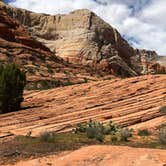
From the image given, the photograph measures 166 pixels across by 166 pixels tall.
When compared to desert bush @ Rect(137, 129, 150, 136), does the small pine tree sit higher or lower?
higher

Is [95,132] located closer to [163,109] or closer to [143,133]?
[143,133]

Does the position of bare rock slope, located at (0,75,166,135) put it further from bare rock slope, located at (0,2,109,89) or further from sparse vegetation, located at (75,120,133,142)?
bare rock slope, located at (0,2,109,89)

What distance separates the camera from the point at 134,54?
10731 cm

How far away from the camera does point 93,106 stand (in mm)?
29203

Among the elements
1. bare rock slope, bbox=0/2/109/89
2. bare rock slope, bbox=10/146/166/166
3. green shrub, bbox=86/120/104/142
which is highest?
bare rock slope, bbox=0/2/109/89

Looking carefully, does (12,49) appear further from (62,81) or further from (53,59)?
(62,81)

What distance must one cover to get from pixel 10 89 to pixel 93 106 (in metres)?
6.06

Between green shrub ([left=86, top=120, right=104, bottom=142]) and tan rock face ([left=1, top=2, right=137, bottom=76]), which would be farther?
tan rock face ([left=1, top=2, right=137, bottom=76])

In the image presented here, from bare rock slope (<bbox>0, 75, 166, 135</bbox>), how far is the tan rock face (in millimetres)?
50752

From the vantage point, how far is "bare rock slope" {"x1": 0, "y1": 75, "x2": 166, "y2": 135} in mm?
24703

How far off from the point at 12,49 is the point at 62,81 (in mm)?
12991

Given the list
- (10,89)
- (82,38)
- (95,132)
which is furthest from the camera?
(82,38)

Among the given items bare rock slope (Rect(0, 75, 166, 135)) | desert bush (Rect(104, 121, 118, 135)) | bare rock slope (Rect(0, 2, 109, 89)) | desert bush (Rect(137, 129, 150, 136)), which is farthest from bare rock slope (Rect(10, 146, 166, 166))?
bare rock slope (Rect(0, 2, 109, 89))

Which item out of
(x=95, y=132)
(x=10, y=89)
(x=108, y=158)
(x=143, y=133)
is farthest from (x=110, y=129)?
(x=10, y=89)
